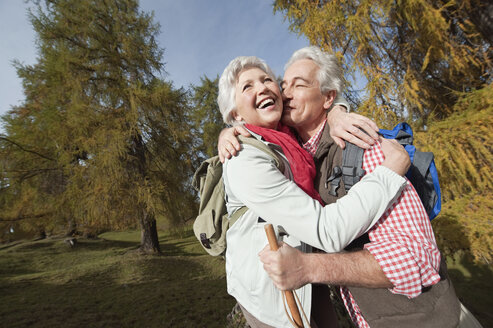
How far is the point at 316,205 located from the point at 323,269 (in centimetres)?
29

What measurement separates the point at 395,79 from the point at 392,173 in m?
3.62

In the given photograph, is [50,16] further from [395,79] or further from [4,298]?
[395,79]

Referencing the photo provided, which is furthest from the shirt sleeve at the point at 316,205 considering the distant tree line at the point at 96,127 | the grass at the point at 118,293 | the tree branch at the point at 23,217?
the tree branch at the point at 23,217

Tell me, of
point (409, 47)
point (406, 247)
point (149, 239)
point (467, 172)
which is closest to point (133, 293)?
point (149, 239)

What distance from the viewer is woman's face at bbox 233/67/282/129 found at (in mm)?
1544

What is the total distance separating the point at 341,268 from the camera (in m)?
1.09

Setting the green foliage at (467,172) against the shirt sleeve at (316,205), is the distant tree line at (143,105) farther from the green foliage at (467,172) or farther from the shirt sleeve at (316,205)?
the shirt sleeve at (316,205)

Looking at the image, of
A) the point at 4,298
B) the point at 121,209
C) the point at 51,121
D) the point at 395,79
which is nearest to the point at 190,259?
the point at 121,209

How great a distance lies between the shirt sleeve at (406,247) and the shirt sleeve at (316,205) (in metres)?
0.13

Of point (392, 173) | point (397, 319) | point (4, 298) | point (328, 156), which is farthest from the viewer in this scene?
point (4, 298)

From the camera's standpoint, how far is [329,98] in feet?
5.88

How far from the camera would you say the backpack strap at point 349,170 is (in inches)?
46.7

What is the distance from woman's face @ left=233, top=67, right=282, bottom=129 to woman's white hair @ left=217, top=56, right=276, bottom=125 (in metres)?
0.03

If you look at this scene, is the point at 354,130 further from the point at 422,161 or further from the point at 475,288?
the point at 475,288
